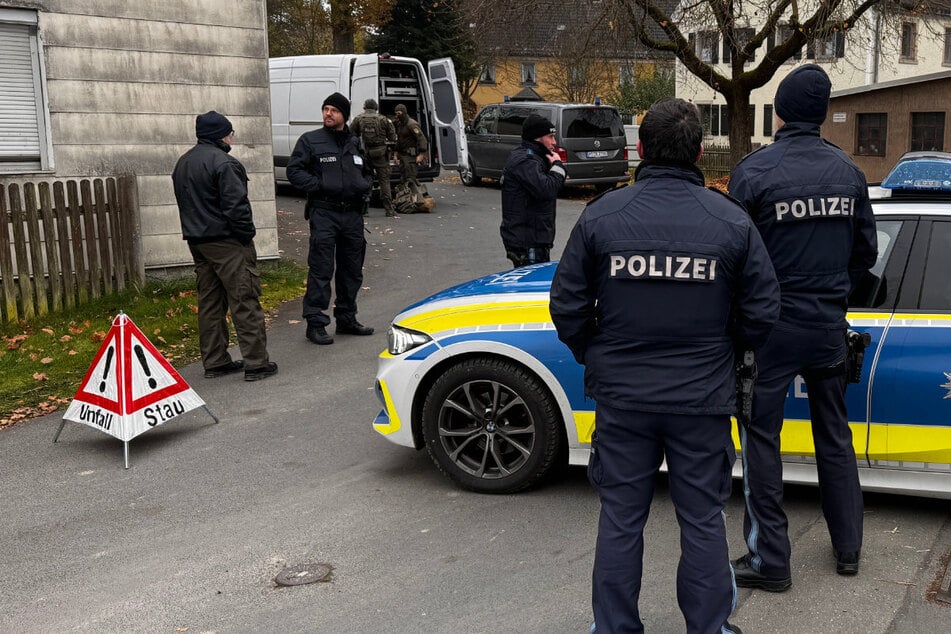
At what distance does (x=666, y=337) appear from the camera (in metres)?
3.35

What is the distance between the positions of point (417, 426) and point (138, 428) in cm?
192

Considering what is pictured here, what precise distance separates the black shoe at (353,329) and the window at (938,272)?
18.4 feet

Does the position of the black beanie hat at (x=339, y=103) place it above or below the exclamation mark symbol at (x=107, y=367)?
above

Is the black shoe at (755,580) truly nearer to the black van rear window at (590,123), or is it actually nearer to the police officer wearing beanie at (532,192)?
the police officer wearing beanie at (532,192)

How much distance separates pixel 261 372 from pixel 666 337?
524cm

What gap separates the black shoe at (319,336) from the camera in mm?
9062

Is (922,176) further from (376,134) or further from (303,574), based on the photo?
(376,134)

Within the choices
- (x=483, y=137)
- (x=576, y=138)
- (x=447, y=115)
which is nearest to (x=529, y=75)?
(x=483, y=137)

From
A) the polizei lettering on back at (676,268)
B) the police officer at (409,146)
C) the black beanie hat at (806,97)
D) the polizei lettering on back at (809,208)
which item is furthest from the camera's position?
the police officer at (409,146)

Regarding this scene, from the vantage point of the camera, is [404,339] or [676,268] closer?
[676,268]

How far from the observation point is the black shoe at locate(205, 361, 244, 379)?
8.14 metres

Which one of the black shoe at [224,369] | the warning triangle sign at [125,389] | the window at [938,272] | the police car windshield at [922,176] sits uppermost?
the police car windshield at [922,176]

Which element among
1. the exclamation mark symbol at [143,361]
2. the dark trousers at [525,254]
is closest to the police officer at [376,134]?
the dark trousers at [525,254]

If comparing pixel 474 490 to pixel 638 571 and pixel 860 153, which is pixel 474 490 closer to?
pixel 638 571
